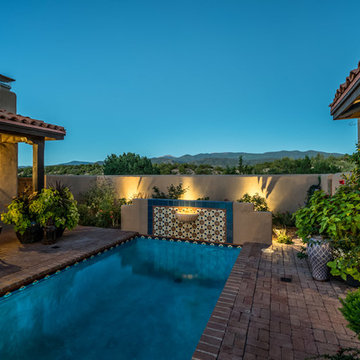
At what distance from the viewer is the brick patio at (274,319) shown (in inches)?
105

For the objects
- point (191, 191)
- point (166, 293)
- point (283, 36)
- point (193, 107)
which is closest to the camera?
point (166, 293)

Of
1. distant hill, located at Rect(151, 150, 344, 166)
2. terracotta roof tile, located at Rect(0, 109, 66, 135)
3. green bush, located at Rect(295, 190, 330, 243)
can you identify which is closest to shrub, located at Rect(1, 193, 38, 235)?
terracotta roof tile, located at Rect(0, 109, 66, 135)

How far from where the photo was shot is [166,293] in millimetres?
4707

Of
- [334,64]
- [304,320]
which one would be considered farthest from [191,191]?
[334,64]

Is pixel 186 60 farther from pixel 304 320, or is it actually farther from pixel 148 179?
pixel 304 320

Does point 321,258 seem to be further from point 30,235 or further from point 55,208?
point 30,235

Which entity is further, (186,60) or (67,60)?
(67,60)

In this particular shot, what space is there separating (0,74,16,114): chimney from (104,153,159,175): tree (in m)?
11.5

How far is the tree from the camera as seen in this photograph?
19.9 m

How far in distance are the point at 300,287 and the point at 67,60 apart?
21665 millimetres

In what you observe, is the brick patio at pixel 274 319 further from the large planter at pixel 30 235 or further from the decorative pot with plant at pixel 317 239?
the large planter at pixel 30 235

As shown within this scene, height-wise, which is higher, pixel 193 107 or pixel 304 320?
pixel 193 107

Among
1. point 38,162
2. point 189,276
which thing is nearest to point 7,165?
point 38,162

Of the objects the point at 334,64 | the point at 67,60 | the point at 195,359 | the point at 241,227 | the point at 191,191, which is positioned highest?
the point at 67,60
